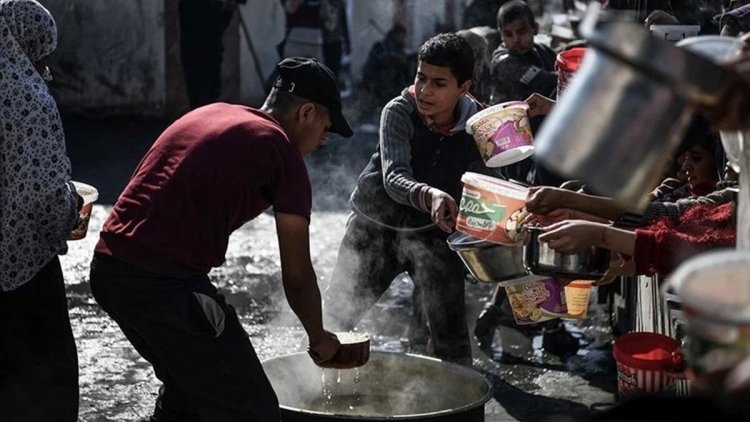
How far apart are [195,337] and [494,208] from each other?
1.29 m

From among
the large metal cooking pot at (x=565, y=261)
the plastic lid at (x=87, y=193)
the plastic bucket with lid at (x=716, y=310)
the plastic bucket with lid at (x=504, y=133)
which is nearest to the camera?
the plastic bucket with lid at (x=716, y=310)

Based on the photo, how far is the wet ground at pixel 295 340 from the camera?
6.67 metres

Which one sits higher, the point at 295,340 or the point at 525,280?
the point at 525,280

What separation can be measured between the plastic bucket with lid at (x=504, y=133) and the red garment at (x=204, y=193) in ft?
3.90

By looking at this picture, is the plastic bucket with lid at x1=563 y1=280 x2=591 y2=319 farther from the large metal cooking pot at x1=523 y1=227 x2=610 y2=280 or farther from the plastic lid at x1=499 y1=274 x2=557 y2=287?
the large metal cooking pot at x1=523 y1=227 x2=610 y2=280

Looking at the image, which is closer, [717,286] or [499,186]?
[717,286]

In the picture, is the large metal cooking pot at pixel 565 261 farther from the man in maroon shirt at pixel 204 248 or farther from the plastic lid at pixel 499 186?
the man in maroon shirt at pixel 204 248

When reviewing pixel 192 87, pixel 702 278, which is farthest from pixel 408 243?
pixel 192 87

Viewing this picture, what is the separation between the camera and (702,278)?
267cm

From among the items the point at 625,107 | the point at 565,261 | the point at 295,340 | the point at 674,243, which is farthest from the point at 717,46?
the point at 295,340

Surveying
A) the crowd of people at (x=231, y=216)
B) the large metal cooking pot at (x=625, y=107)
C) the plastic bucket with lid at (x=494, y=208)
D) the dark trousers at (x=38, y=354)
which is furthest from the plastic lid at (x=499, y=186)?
the large metal cooking pot at (x=625, y=107)

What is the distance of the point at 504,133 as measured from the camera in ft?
17.9

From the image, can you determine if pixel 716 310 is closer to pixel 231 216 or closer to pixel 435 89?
pixel 231 216

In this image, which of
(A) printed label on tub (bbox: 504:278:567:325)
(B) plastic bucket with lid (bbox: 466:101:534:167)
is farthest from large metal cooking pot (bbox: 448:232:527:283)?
(B) plastic bucket with lid (bbox: 466:101:534:167)
